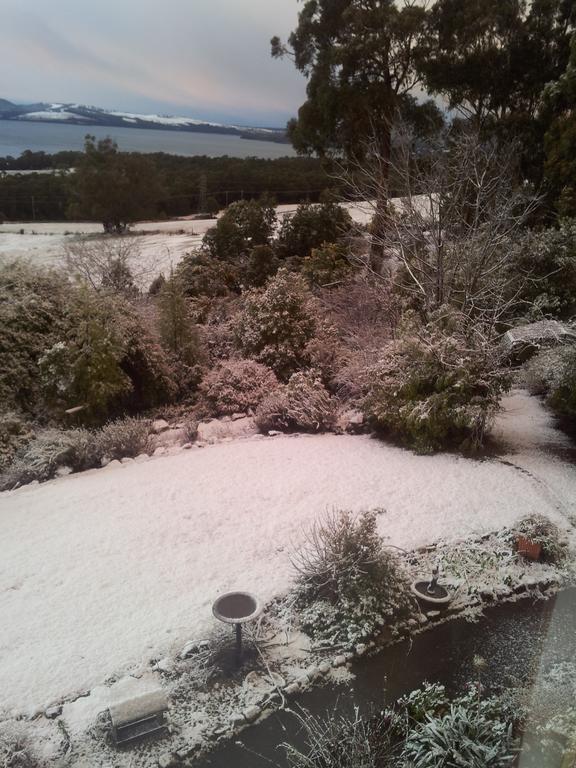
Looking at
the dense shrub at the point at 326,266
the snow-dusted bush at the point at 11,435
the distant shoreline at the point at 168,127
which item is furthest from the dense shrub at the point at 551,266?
the snow-dusted bush at the point at 11,435

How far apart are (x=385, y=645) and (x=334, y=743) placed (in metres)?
0.81

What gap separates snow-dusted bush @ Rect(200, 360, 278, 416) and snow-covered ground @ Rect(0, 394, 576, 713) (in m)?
1.23

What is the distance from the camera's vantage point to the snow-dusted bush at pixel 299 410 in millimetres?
6770

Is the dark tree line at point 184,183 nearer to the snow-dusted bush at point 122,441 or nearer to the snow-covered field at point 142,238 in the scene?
the snow-covered field at point 142,238

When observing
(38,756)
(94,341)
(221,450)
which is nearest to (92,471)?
(221,450)

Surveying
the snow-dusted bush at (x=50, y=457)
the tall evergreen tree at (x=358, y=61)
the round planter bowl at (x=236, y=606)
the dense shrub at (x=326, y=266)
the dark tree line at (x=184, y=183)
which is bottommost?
the snow-dusted bush at (x=50, y=457)

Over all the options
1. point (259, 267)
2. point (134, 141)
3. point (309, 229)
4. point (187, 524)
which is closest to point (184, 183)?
point (134, 141)

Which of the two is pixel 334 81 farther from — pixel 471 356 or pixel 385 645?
pixel 385 645

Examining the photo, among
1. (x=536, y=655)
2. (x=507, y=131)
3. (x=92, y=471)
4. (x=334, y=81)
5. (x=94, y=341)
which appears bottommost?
(x=92, y=471)

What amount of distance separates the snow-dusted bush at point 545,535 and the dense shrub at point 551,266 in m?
4.41

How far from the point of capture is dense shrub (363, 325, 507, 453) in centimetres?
588

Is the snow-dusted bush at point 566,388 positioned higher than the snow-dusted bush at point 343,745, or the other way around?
the snow-dusted bush at point 566,388

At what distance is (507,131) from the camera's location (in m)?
10.6

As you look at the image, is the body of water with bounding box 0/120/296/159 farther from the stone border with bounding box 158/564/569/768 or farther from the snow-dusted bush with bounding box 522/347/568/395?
the stone border with bounding box 158/564/569/768
